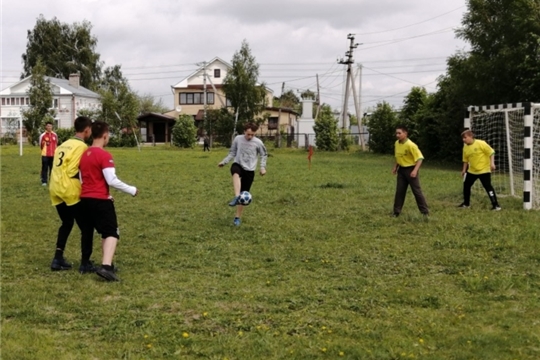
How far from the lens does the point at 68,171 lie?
21.8 ft

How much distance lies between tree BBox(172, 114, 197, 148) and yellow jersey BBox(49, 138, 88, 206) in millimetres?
45558

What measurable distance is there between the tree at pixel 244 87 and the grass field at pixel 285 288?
3918 cm

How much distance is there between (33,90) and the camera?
166ft

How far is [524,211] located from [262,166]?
5.22 m

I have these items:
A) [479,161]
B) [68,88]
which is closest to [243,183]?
[479,161]

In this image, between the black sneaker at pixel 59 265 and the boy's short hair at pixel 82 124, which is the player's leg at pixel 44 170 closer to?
the black sneaker at pixel 59 265

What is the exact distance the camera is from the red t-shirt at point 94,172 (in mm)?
6441

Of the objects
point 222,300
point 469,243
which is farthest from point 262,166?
point 222,300

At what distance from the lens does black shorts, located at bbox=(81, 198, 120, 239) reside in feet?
21.3

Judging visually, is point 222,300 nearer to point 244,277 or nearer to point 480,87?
point 244,277

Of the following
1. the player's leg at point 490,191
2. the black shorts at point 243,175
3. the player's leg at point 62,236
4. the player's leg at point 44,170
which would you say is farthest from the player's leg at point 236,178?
the player's leg at point 44,170

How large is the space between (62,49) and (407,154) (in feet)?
228

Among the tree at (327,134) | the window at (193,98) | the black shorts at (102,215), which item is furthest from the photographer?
the window at (193,98)

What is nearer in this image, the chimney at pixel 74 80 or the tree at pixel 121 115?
the tree at pixel 121 115
